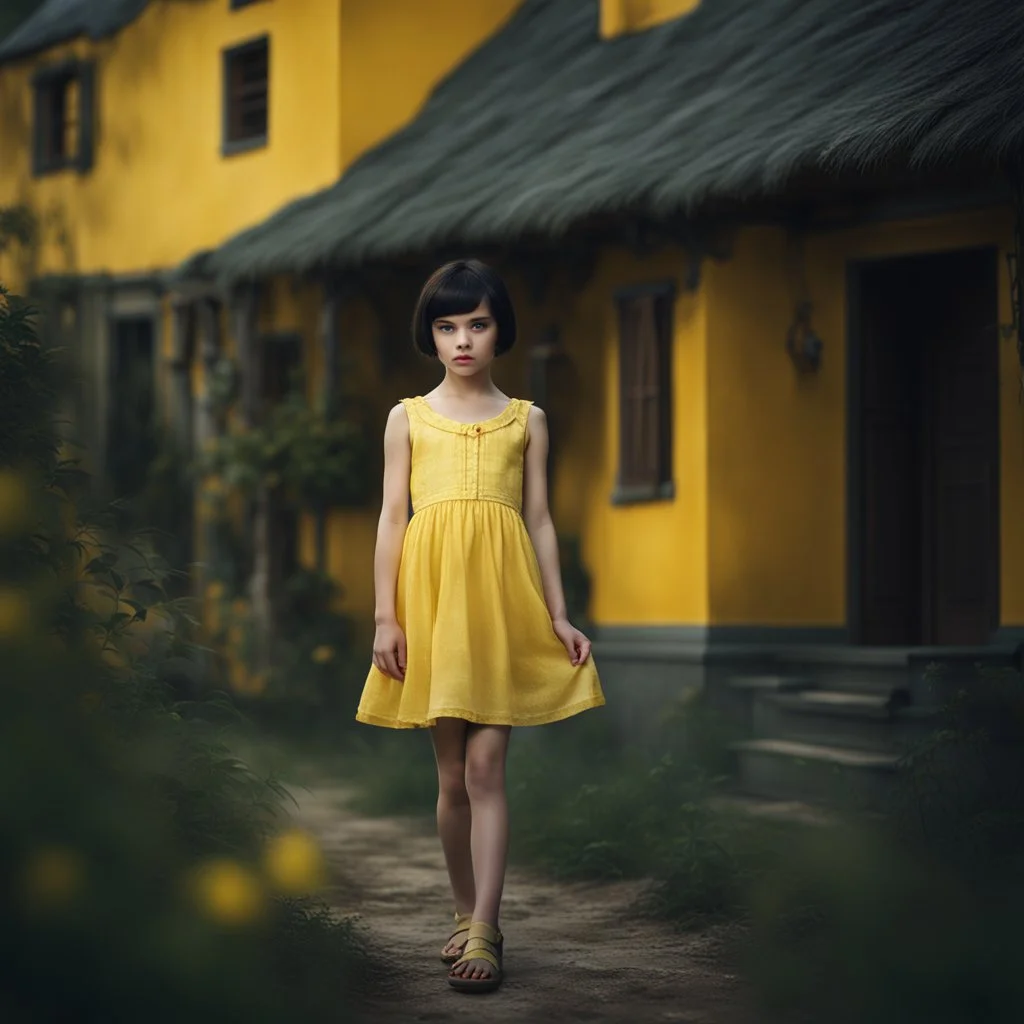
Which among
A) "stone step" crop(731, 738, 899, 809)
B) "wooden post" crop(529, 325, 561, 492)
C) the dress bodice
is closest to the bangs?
the dress bodice

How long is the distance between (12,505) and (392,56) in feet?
33.9

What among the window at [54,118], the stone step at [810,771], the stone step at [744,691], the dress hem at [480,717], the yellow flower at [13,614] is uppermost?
the window at [54,118]

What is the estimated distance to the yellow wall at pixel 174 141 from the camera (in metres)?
14.7

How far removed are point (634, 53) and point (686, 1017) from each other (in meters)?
8.58

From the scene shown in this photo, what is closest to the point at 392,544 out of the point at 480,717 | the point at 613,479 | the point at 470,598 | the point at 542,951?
the point at 470,598

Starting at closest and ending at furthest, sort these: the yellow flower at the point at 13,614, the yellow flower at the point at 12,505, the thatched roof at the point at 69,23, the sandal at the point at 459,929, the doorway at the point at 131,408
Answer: the yellow flower at the point at 13,614 → the yellow flower at the point at 12,505 → the sandal at the point at 459,929 → the doorway at the point at 131,408 → the thatched roof at the point at 69,23

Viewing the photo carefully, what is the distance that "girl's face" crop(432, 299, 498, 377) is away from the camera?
219 inches

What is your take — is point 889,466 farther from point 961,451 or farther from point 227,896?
point 227,896

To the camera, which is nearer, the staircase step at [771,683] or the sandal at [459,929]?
the sandal at [459,929]

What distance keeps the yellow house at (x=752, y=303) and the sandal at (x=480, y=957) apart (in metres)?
3.97

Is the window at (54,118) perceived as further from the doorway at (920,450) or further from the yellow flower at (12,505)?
the yellow flower at (12,505)

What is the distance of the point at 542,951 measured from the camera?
615 centimetres

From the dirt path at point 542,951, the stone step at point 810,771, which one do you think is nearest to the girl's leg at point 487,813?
the dirt path at point 542,951

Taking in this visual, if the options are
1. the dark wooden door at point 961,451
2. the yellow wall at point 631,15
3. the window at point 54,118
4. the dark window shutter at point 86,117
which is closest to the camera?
the dark wooden door at point 961,451
